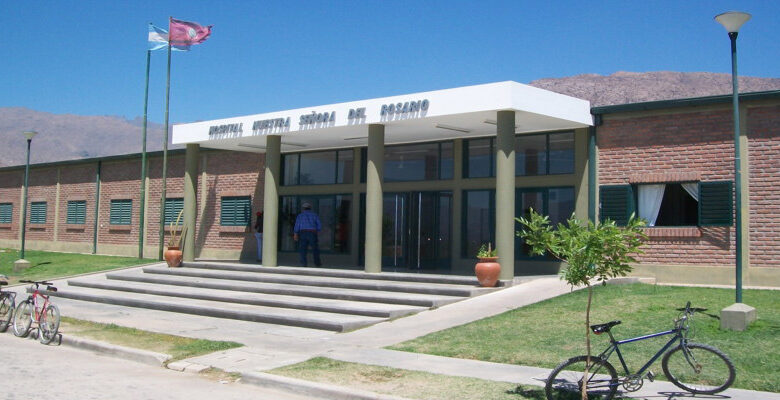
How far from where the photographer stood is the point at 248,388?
9.01 metres

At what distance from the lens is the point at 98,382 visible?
8891 mm

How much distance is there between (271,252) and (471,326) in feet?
31.1

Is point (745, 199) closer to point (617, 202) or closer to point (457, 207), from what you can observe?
point (617, 202)

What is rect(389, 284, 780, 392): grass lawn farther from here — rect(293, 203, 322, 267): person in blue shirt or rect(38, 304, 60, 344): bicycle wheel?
rect(293, 203, 322, 267): person in blue shirt

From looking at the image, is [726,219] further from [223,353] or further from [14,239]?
[14,239]

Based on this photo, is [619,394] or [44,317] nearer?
[619,394]

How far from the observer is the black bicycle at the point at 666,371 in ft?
24.9

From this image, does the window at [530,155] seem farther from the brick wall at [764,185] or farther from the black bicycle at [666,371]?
the black bicycle at [666,371]

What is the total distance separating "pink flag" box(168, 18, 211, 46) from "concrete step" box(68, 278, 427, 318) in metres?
10.1

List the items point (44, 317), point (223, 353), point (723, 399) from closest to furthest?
point (723, 399) → point (223, 353) → point (44, 317)

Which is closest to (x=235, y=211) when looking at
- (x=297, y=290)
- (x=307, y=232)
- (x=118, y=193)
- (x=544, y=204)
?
(x=307, y=232)

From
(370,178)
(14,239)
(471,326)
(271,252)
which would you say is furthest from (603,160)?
(14,239)

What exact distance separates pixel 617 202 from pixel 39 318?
12.5 metres

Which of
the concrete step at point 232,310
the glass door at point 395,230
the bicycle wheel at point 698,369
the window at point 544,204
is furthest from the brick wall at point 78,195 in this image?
the bicycle wheel at point 698,369
